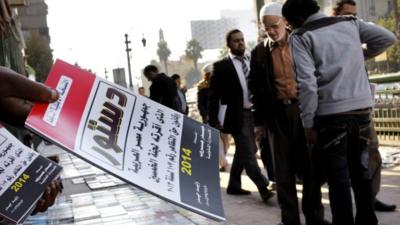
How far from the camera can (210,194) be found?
131 centimetres

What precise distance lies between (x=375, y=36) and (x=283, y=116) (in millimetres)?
966

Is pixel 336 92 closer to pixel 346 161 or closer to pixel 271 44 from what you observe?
pixel 346 161

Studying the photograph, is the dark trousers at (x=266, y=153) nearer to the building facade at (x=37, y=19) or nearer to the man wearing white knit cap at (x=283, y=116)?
the man wearing white knit cap at (x=283, y=116)

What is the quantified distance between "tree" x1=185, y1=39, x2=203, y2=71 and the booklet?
108 m

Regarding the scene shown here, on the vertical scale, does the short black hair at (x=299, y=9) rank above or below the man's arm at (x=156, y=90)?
above

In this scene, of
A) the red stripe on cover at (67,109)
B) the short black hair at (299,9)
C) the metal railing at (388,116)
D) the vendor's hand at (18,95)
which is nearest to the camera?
the red stripe on cover at (67,109)

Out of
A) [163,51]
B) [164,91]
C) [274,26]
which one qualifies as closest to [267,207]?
[274,26]

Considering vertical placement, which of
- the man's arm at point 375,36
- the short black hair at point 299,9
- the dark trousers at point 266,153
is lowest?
the dark trousers at point 266,153

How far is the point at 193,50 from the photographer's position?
4365 inches

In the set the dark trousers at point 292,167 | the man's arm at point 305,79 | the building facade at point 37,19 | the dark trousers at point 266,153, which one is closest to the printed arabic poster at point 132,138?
the man's arm at point 305,79

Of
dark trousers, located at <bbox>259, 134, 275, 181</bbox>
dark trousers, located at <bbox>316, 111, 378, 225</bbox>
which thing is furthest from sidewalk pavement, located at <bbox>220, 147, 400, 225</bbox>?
dark trousers, located at <bbox>316, 111, 378, 225</bbox>

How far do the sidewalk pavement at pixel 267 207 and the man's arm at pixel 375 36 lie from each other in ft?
4.64

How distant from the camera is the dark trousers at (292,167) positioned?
4.08m

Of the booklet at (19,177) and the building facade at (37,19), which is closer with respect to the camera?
the booklet at (19,177)
